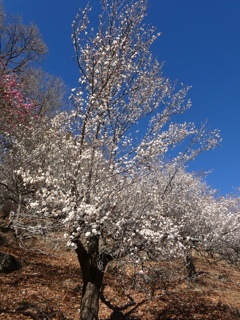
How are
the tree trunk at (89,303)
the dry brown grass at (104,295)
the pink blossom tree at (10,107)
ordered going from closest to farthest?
the tree trunk at (89,303) < the dry brown grass at (104,295) < the pink blossom tree at (10,107)

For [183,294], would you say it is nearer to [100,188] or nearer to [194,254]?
[100,188]

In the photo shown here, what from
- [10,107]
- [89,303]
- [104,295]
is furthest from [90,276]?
[10,107]

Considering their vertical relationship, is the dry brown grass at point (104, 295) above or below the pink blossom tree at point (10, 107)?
below

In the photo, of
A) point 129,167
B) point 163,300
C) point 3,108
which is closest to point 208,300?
point 163,300

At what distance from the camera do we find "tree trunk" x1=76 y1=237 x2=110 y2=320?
695 cm

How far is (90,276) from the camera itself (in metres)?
7.16

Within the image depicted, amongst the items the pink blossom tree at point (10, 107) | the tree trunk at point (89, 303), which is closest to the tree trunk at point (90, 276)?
the tree trunk at point (89, 303)

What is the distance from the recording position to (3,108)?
15.2m

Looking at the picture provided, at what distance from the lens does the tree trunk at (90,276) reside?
6947 mm

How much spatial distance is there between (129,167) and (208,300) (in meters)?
10.0

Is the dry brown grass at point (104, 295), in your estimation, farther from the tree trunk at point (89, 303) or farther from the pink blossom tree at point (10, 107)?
the pink blossom tree at point (10, 107)

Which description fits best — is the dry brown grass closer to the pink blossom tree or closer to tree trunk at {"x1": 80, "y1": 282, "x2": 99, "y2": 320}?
tree trunk at {"x1": 80, "y1": 282, "x2": 99, "y2": 320}

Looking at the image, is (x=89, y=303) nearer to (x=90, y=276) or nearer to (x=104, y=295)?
(x=90, y=276)

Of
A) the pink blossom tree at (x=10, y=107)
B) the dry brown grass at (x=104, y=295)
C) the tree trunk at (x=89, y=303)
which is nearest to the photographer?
the tree trunk at (x=89, y=303)
